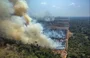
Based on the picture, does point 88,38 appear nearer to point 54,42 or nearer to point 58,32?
point 58,32

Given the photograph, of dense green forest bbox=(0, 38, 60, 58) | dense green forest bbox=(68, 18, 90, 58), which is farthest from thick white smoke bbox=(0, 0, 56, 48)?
dense green forest bbox=(68, 18, 90, 58)

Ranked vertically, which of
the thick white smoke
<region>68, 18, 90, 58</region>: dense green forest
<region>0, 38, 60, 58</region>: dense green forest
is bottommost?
<region>68, 18, 90, 58</region>: dense green forest

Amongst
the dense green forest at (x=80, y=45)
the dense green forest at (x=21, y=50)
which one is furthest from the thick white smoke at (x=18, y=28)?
the dense green forest at (x=80, y=45)

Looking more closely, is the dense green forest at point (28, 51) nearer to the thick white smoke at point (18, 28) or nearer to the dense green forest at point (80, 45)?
the dense green forest at point (80, 45)

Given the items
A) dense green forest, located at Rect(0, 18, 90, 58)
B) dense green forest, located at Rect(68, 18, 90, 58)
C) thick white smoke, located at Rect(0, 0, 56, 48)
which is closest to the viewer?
dense green forest, located at Rect(0, 18, 90, 58)

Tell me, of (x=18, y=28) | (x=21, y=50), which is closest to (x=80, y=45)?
(x=18, y=28)

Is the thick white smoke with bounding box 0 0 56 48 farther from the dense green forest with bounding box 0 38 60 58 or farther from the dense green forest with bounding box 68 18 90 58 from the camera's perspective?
the dense green forest with bounding box 68 18 90 58

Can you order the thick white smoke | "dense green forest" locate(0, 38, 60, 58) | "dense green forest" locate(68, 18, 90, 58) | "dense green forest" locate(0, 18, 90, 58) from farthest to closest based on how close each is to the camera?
"dense green forest" locate(68, 18, 90, 58) < the thick white smoke < "dense green forest" locate(0, 18, 90, 58) < "dense green forest" locate(0, 38, 60, 58)

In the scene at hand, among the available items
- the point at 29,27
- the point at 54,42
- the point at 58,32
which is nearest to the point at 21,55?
the point at 29,27

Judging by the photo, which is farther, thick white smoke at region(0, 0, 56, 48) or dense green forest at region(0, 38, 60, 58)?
thick white smoke at region(0, 0, 56, 48)
